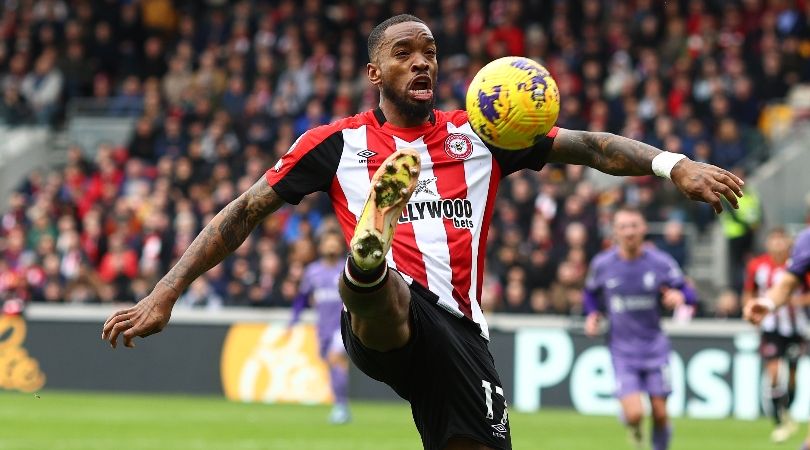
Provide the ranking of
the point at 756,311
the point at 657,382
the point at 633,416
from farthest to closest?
the point at 657,382, the point at 633,416, the point at 756,311

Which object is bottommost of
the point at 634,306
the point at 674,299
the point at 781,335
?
the point at 781,335

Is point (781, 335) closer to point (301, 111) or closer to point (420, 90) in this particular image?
point (420, 90)

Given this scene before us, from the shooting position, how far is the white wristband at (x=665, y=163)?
6.05 metres

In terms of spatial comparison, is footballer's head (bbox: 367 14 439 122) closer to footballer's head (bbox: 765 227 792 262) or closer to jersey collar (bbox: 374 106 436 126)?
jersey collar (bbox: 374 106 436 126)

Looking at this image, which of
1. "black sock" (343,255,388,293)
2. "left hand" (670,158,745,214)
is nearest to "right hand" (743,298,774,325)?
"left hand" (670,158,745,214)

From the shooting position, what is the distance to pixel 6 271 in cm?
2238

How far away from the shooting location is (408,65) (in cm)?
636

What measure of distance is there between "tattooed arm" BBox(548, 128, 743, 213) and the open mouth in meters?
0.61

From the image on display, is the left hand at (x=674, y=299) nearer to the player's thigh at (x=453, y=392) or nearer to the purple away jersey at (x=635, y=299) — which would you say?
the purple away jersey at (x=635, y=299)

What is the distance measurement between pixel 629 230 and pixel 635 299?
0.64 m

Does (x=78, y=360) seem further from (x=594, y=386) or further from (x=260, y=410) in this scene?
(x=594, y=386)

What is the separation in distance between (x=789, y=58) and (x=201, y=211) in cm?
899

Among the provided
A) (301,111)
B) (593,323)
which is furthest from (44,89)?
(593,323)

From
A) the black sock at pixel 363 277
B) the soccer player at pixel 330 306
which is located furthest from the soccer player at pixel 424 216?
the soccer player at pixel 330 306
